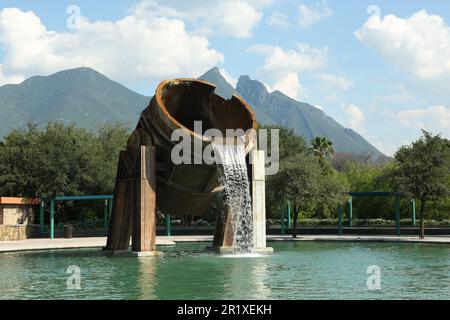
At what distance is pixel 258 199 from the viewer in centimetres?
2631

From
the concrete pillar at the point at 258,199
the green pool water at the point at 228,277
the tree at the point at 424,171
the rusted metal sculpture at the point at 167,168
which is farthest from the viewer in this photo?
the tree at the point at 424,171

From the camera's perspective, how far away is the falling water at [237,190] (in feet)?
79.0

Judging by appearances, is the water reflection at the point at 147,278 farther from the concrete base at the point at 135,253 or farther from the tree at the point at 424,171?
the tree at the point at 424,171

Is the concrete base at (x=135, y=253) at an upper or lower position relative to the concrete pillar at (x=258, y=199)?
lower

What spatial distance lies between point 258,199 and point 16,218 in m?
26.7

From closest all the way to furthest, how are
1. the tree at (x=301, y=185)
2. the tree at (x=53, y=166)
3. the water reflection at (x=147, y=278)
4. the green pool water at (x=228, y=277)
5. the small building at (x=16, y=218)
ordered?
1. the water reflection at (x=147, y=278)
2. the green pool water at (x=228, y=277)
3. the tree at (x=301, y=185)
4. the small building at (x=16, y=218)
5. the tree at (x=53, y=166)

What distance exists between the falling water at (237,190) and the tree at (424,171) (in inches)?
617

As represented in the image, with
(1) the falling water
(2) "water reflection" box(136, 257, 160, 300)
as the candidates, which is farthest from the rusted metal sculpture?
(2) "water reflection" box(136, 257, 160, 300)

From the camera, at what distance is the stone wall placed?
40531mm

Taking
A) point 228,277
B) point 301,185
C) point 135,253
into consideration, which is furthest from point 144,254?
point 301,185

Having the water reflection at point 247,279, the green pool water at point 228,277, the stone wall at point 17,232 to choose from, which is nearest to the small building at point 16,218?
the stone wall at point 17,232

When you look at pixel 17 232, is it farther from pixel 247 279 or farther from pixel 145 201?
pixel 247 279
